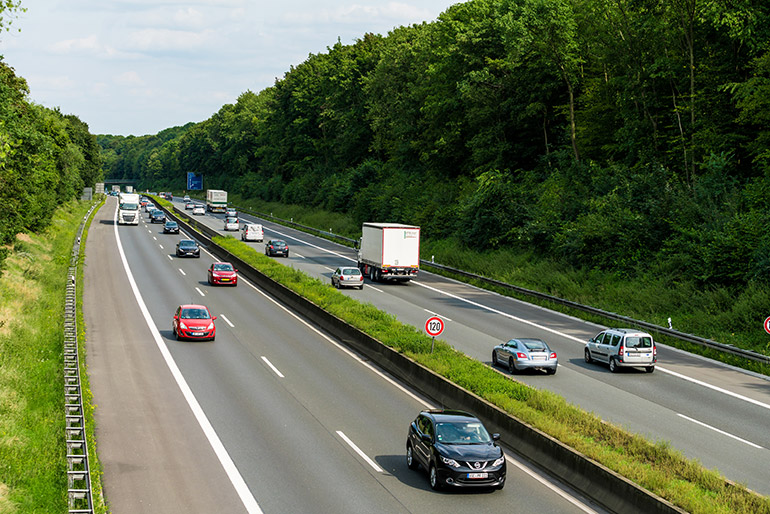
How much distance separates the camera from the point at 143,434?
757 inches

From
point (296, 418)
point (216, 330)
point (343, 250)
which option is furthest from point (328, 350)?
point (343, 250)

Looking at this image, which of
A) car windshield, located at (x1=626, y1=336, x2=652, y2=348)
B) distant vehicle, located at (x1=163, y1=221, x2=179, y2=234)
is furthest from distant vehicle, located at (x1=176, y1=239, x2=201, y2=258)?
car windshield, located at (x1=626, y1=336, x2=652, y2=348)

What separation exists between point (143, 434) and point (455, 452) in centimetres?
851

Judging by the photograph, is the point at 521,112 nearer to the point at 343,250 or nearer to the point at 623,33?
the point at 623,33

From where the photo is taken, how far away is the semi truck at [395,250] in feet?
163

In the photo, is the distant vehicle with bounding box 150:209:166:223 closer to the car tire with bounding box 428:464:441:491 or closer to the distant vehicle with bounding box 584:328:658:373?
the distant vehicle with bounding box 584:328:658:373

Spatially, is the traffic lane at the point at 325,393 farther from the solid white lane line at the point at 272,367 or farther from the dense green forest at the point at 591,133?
the dense green forest at the point at 591,133

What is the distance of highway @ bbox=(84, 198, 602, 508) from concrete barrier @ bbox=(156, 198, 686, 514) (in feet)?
Result: 1.39

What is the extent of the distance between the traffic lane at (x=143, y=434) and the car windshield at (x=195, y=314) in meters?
1.81

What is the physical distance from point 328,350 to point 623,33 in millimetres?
30965

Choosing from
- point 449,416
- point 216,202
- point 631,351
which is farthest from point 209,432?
point 216,202

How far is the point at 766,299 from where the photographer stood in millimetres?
31281

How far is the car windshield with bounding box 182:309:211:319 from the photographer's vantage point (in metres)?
31.7

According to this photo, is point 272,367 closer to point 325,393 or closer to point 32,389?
point 325,393
